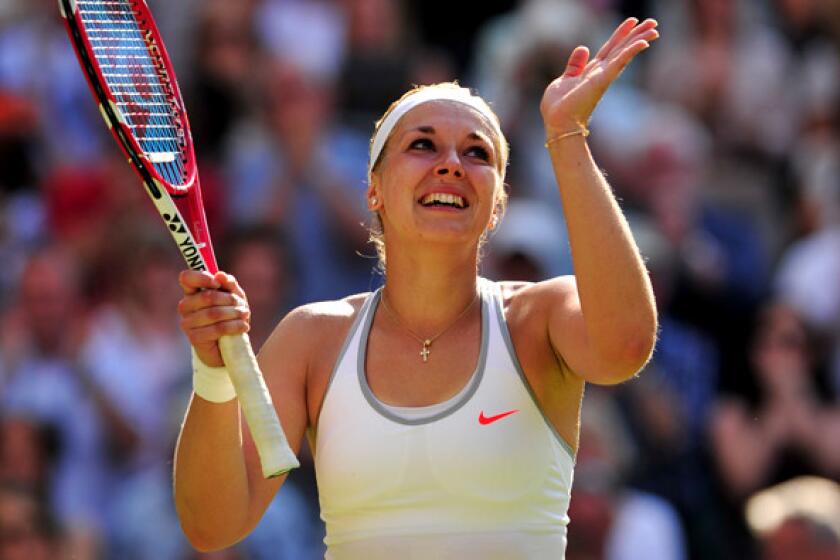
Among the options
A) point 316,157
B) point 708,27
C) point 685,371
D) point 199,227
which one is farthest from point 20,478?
point 708,27

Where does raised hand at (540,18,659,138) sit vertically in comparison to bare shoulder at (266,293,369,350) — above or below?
above

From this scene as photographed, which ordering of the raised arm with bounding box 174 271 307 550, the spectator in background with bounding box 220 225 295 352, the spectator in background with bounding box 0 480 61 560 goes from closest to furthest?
the raised arm with bounding box 174 271 307 550 < the spectator in background with bounding box 0 480 61 560 < the spectator in background with bounding box 220 225 295 352

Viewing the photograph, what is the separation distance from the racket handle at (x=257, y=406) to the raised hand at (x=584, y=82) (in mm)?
864

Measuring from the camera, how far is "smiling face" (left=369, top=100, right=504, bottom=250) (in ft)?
13.6

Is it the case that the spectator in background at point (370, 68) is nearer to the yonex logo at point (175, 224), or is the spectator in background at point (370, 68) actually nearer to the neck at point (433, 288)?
the neck at point (433, 288)


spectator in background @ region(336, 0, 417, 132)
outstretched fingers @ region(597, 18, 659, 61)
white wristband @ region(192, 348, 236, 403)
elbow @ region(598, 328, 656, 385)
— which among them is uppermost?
spectator in background @ region(336, 0, 417, 132)

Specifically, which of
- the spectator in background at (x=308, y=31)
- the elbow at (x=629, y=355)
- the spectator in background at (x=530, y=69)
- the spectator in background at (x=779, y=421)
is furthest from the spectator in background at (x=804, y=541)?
the spectator in background at (x=308, y=31)

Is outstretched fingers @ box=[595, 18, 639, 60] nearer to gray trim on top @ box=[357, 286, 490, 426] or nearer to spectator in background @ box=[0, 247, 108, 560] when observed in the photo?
gray trim on top @ box=[357, 286, 490, 426]

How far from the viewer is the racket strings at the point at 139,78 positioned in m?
4.07

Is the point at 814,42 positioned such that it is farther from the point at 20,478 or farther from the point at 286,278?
the point at 20,478

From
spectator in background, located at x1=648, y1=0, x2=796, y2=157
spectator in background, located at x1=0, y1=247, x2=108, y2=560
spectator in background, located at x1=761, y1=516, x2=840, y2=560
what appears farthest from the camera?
spectator in background, located at x1=648, y1=0, x2=796, y2=157

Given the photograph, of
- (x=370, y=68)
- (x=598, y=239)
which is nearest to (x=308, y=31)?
(x=370, y=68)

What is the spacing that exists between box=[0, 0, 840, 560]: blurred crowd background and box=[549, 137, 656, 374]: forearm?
2.59 meters

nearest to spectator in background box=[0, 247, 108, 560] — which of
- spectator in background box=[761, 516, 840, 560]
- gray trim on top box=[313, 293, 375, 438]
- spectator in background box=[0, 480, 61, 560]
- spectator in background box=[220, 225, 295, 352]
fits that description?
spectator in background box=[0, 480, 61, 560]
